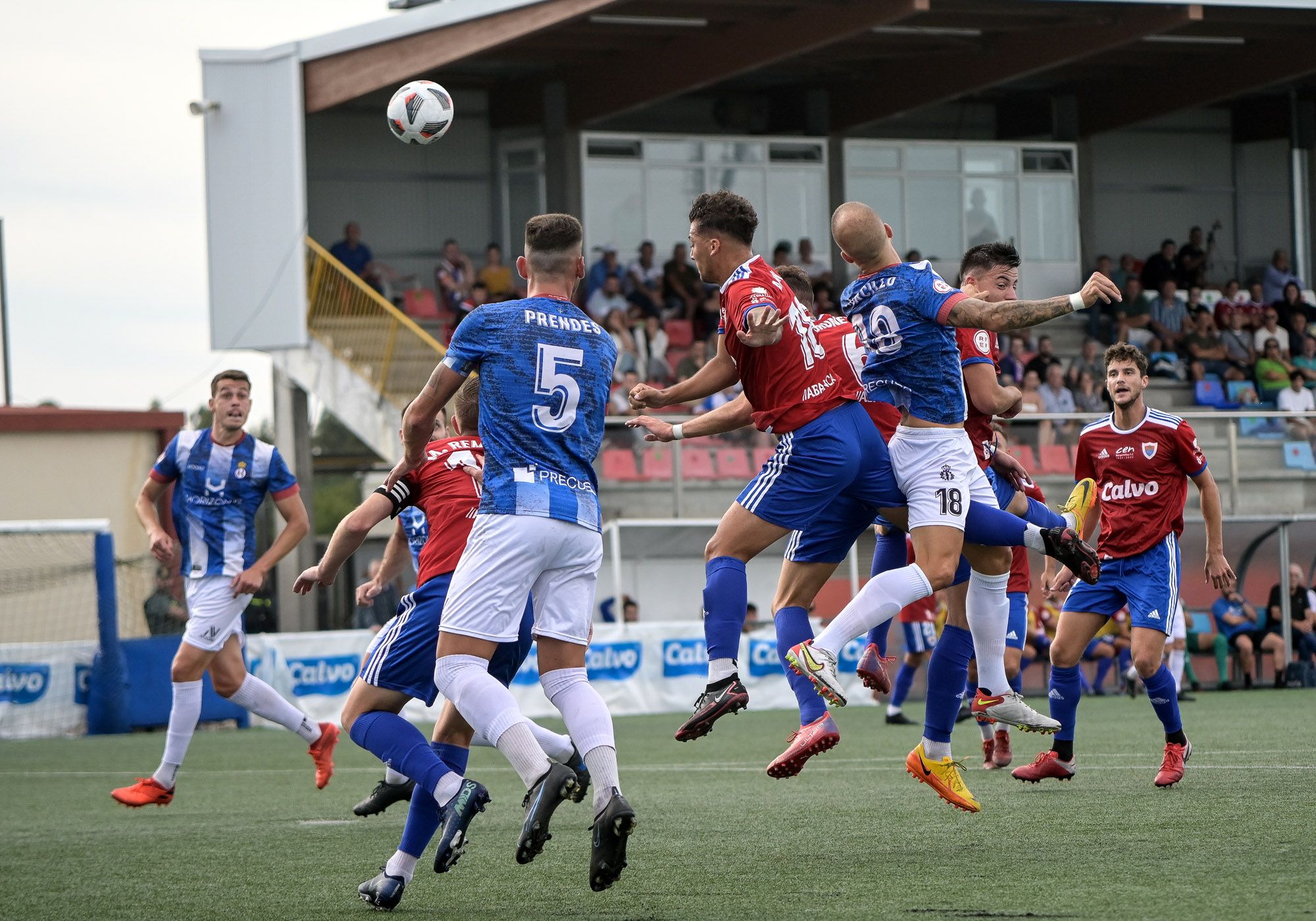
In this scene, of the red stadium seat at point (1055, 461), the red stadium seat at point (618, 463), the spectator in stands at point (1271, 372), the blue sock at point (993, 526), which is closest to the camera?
the blue sock at point (993, 526)

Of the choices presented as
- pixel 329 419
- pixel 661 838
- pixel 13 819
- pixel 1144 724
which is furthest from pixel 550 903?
pixel 329 419

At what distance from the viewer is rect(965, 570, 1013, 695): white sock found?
7.86 m

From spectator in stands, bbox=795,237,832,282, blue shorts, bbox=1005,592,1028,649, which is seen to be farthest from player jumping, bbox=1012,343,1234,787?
spectator in stands, bbox=795,237,832,282

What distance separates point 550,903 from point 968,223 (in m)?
25.5

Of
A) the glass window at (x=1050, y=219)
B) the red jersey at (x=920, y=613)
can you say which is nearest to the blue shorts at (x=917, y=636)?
the red jersey at (x=920, y=613)

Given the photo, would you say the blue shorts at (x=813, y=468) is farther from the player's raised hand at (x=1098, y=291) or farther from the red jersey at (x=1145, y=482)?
the red jersey at (x=1145, y=482)

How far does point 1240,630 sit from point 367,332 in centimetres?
1190

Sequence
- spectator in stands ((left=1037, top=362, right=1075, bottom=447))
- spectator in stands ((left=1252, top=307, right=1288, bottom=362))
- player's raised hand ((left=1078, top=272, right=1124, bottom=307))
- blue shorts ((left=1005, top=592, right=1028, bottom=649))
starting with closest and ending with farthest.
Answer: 1. player's raised hand ((left=1078, top=272, right=1124, bottom=307))
2. blue shorts ((left=1005, top=592, right=1028, bottom=649))
3. spectator in stands ((left=1037, top=362, right=1075, bottom=447))
4. spectator in stands ((left=1252, top=307, right=1288, bottom=362))

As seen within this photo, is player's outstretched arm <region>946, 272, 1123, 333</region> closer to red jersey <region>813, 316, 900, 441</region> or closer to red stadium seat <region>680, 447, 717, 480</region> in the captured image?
red jersey <region>813, 316, 900, 441</region>

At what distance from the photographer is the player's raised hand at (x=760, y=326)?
645 centimetres

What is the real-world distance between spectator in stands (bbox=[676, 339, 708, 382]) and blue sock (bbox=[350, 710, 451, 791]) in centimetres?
1651

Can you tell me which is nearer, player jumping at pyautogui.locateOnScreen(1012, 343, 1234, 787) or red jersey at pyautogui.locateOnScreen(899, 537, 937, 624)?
player jumping at pyautogui.locateOnScreen(1012, 343, 1234, 787)

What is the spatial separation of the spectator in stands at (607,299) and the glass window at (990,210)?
26.3ft

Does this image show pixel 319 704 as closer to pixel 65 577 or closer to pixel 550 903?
pixel 65 577
